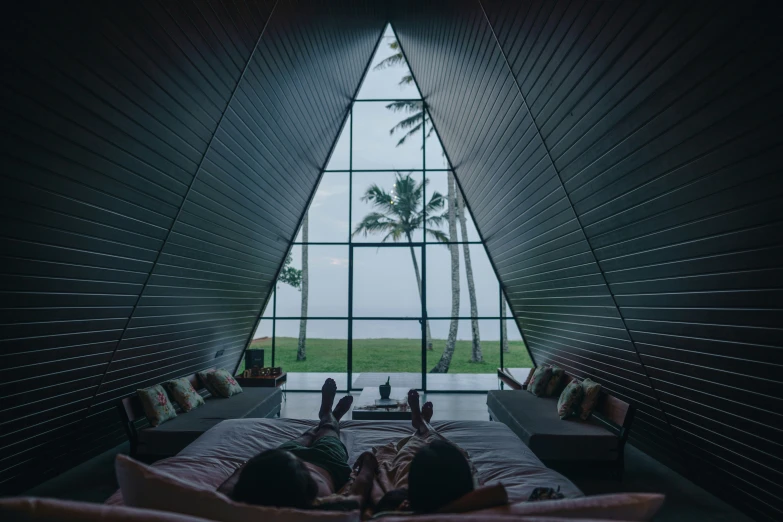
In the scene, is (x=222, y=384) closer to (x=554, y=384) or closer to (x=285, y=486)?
(x=285, y=486)

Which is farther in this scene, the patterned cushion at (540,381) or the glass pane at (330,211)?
the glass pane at (330,211)

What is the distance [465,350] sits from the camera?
15914mm

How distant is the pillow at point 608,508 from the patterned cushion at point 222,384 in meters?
4.21

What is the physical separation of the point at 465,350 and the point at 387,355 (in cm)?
300

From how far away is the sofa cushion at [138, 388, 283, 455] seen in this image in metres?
3.60

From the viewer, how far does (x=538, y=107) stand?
11.0ft

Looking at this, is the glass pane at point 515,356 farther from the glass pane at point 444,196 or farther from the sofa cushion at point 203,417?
the sofa cushion at point 203,417

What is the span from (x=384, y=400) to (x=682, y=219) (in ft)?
11.8

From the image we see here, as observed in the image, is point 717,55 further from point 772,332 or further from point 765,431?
point 765,431

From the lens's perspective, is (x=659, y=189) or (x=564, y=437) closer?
(x=659, y=189)

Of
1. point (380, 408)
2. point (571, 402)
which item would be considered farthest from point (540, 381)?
point (380, 408)

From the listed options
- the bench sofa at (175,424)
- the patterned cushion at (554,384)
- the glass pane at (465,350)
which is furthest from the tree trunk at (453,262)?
the bench sofa at (175,424)

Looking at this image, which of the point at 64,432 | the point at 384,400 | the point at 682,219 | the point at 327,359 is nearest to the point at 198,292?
the point at 64,432

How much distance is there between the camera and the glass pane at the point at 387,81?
24.0 ft
